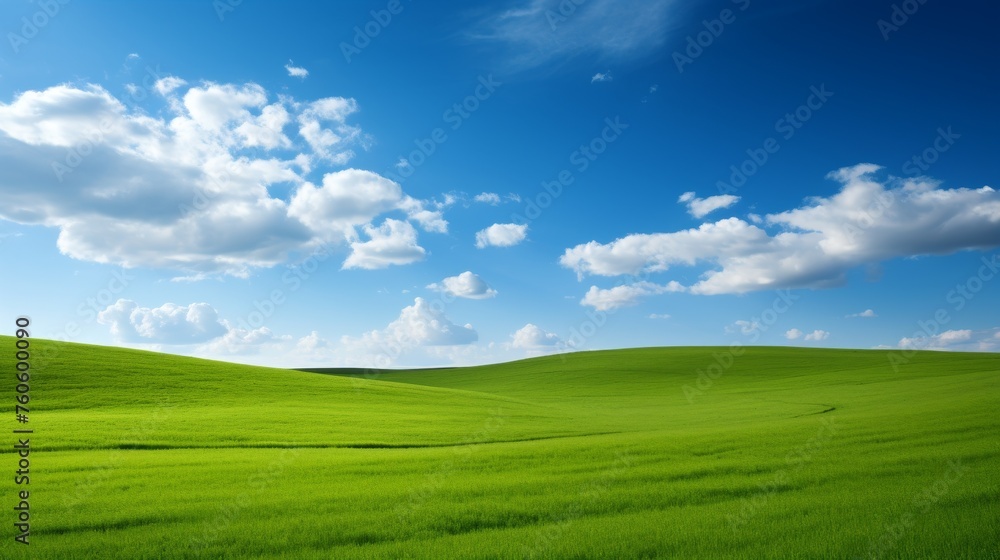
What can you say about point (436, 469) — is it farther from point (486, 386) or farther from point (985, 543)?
point (486, 386)

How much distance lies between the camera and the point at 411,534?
27.9 ft

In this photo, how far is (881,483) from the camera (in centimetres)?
1091

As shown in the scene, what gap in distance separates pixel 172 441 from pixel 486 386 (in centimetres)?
5037

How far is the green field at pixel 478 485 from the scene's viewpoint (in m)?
7.87

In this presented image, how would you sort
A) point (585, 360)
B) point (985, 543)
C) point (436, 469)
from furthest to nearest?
1. point (585, 360)
2. point (436, 469)
3. point (985, 543)

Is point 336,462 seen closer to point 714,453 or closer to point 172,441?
point 172,441

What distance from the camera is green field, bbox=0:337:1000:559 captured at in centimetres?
787

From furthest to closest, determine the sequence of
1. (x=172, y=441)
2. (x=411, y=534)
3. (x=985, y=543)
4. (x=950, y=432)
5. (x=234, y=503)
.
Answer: (x=172, y=441) < (x=950, y=432) < (x=234, y=503) < (x=411, y=534) < (x=985, y=543)

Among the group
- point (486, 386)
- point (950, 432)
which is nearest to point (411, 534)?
point (950, 432)

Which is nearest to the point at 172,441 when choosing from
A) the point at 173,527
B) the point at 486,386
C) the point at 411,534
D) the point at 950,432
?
the point at 173,527

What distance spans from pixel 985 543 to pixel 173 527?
10793mm

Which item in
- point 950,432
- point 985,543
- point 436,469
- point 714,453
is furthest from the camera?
point 950,432

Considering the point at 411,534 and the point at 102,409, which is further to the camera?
the point at 102,409

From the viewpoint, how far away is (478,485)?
11.6m
